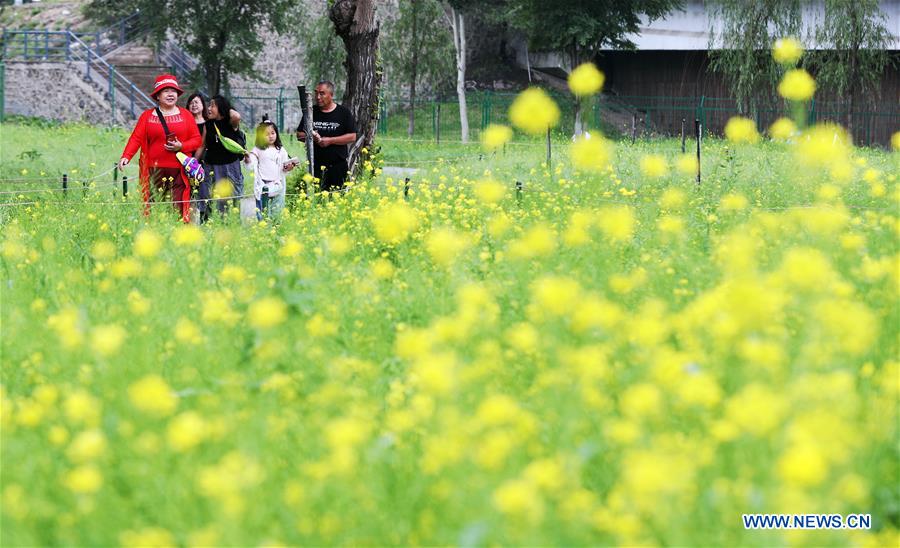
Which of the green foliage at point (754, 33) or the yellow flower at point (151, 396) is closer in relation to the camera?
the yellow flower at point (151, 396)

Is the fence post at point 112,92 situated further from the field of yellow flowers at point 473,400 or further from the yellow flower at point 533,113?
the yellow flower at point 533,113

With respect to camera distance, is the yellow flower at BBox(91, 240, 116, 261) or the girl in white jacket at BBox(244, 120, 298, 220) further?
the girl in white jacket at BBox(244, 120, 298, 220)

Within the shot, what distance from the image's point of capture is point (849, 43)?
30797 millimetres

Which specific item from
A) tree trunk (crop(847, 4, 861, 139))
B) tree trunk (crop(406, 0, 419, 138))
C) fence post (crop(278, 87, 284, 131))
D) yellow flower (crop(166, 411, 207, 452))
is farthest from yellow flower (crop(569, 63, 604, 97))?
fence post (crop(278, 87, 284, 131))

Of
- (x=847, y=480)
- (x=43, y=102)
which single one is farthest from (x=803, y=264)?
(x=43, y=102)

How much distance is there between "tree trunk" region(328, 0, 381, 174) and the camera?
40.7ft

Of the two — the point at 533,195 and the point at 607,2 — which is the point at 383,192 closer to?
the point at 533,195

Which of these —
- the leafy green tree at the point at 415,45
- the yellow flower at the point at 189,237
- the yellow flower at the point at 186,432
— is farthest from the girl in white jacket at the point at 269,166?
the leafy green tree at the point at 415,45

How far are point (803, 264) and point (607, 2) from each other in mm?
32581

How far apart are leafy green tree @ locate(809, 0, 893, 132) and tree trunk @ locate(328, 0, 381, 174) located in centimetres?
2064

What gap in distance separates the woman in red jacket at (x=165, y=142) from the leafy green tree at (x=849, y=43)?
23.6 m

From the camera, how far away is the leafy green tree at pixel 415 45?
35188 millimetres

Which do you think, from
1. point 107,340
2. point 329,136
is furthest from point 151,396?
point 329,136

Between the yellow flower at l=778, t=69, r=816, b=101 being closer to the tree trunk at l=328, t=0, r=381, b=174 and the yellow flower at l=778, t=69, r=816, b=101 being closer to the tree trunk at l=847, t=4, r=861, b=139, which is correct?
the tree trunk at l=328, t=0, r=381, b=174
